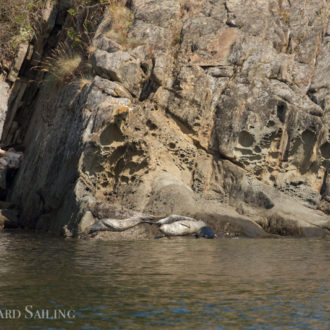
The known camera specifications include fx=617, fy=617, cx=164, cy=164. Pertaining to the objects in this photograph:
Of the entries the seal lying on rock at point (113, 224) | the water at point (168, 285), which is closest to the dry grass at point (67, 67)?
the seal lying on rock at point (113, 224)

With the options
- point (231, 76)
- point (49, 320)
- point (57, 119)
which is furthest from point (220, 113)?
point (49, 320)

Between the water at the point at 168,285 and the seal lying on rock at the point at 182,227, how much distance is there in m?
2.53

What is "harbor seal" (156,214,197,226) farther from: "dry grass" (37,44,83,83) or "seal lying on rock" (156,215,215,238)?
"dry grass" (37,44,83,83)

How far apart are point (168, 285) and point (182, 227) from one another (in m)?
8.86

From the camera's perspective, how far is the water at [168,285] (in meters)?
7.56

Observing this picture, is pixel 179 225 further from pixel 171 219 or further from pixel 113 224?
pixel 113 224

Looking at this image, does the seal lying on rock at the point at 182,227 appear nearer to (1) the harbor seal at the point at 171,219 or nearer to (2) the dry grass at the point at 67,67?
(1) the harbor seal at the point at 171,219

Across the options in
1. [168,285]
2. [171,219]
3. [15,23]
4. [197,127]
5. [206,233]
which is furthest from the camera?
[15,23]

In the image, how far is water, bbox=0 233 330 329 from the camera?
298 inches

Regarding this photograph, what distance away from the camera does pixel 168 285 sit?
32.8 ft

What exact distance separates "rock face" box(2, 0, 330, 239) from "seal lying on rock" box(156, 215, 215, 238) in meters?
0.66

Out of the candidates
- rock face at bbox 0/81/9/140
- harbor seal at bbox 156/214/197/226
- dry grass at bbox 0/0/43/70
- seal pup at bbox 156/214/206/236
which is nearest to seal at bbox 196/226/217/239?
A: seal pup at bbox 156/214/206/236

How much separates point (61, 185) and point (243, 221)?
6249 mm

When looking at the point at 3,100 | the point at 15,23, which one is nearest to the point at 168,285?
the point at 3,100
